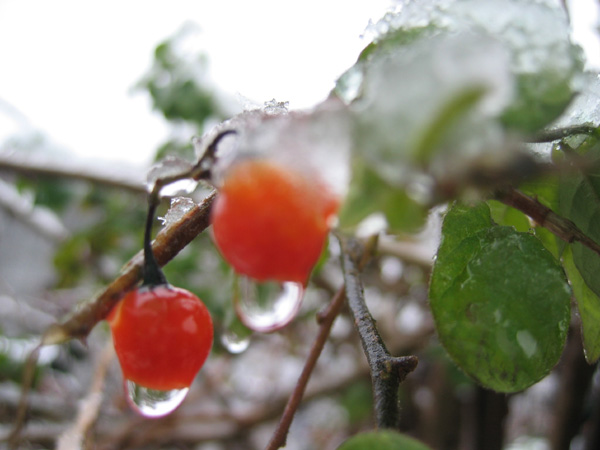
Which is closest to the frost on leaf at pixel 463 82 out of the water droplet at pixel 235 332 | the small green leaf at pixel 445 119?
the small green leaf at pixel 445 119

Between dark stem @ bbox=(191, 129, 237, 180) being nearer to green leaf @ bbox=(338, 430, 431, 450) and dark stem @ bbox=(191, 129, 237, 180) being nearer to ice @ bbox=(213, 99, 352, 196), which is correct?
ice @ bbox=(213, 99, 352, 196)

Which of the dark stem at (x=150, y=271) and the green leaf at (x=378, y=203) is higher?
the green leaf at (x=378, y=203)

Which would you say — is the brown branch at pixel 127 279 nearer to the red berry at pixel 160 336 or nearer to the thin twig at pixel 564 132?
the red berry at pixel 160 336

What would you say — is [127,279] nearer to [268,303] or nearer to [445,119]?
[268,303]

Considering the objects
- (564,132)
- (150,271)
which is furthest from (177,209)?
(564,132)

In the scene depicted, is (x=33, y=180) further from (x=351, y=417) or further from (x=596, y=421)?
(x=596, y=421)

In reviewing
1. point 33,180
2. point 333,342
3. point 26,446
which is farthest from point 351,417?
point 33,180
